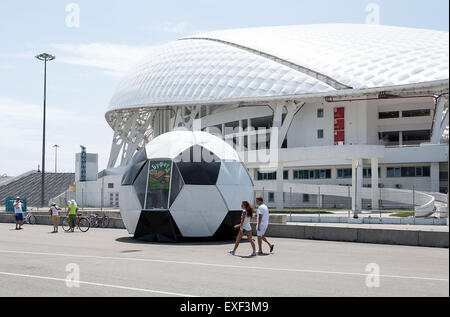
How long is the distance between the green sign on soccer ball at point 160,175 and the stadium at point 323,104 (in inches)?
1030

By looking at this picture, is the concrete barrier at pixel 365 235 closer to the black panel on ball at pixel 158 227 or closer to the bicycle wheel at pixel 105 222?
the black panel on ball at pixel 158 227

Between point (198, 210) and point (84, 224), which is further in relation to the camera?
point (84, 224)

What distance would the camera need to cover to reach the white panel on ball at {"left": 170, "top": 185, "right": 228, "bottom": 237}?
1825cm

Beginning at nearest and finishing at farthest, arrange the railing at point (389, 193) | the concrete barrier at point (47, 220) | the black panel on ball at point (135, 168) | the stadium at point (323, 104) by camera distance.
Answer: the black panel on ball at point (135, 168) → the concrete barrier at point (47, 220) → the railing at point (389, 193) → the stadium at point (323, 104)

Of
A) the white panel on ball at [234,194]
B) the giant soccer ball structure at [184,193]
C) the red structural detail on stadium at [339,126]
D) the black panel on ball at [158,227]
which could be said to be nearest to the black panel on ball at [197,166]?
the giant soccer ball structure at [184,193]

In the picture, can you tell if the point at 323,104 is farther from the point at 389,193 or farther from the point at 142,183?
the point at 142,183

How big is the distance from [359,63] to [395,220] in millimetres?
27639

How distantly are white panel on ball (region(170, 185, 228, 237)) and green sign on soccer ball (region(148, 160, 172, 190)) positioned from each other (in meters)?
0.63

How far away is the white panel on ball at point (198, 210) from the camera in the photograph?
18250mm

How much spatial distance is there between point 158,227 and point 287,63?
40.9 meters

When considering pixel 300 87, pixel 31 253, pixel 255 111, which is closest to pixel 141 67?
pixel 255 111

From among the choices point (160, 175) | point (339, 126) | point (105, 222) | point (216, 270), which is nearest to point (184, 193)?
point (160, 175)

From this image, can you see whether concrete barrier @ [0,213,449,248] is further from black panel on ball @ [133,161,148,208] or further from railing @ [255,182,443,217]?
railing @ [255,182,443,217]

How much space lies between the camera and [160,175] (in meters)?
18.5
